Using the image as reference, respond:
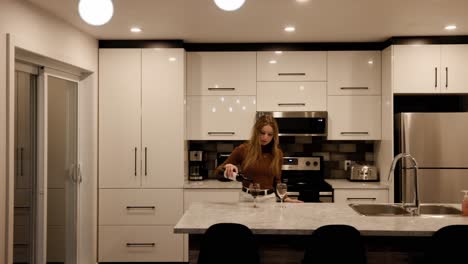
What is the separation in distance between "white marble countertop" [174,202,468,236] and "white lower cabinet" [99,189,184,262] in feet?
5.25

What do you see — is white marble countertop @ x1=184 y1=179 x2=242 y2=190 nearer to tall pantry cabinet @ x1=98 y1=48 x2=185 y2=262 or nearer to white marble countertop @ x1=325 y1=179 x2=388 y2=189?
tall pantry cabinet @ x1=98 y1=48 x2=185 y2=262

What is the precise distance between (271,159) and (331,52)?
75.8 inches

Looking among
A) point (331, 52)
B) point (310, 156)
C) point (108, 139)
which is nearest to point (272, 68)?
point (331, 52)

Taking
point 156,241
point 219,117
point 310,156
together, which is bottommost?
point 156,241

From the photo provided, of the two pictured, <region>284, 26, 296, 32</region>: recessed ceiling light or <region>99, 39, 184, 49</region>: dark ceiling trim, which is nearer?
<region>284, 26, 296, 32</region>: recessed ceiling light

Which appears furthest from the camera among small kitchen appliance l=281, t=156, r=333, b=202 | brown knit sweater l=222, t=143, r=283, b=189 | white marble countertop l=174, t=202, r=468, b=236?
small kitchen appliance l=281, t=156, r=333, b=202

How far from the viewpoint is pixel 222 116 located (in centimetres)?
488

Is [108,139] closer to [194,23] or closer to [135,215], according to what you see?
[135,215]

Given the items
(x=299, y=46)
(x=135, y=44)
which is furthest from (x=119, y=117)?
(x=299, y=46)

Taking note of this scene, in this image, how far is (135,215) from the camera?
4633 millimetres

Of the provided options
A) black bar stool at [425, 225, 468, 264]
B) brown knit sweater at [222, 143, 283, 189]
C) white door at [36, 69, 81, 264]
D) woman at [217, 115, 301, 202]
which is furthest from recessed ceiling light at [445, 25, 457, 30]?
white door at [36, 69, 81, 264]

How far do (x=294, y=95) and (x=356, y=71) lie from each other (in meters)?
0.70

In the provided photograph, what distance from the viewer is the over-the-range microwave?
482cm

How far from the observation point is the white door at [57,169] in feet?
12.0
